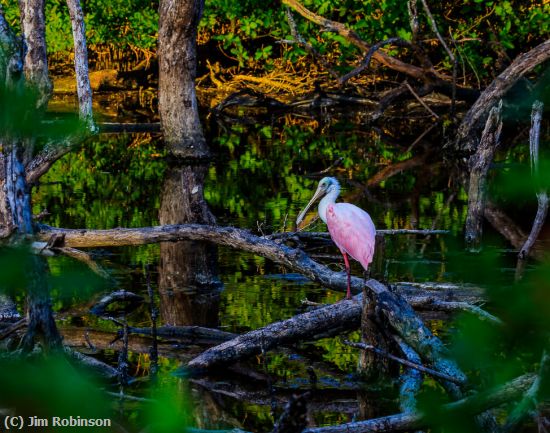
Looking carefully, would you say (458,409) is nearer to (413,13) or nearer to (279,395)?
(279,395)

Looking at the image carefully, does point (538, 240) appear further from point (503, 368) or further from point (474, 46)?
point (474, 46)

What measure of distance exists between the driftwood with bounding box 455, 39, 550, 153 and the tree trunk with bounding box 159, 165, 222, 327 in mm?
6498

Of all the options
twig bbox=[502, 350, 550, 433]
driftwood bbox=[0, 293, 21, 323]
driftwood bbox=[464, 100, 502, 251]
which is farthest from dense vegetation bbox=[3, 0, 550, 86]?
twig bbox=[502, 350, 550, 433]

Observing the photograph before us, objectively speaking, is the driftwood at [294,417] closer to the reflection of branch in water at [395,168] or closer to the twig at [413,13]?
the reflection of branch in water at [395,168]

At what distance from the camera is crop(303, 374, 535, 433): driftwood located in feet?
5.54

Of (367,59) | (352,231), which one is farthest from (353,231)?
(367,59)

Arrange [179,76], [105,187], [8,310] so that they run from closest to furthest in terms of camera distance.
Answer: [8,310] → [105,187] → [179,76]

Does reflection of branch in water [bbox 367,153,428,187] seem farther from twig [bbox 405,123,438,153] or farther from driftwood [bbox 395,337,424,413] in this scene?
driftwood [bbox 395,337,424,413]

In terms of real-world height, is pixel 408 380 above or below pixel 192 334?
below

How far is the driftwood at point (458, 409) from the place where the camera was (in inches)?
66.4

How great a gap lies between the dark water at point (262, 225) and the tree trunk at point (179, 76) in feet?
1.84

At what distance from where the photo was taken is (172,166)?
16953mm

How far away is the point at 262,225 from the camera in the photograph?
29.5 ft

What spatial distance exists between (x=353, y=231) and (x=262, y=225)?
128 cm
